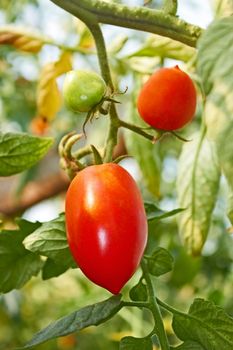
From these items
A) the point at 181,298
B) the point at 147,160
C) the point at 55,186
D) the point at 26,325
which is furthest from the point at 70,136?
the point at 26,325

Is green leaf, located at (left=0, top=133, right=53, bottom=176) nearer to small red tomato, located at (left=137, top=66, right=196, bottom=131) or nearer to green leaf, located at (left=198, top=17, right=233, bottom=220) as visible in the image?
small red tomato, located at (left=137, top=66, right=196, bottom=131)

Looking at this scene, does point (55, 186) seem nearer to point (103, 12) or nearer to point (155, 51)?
point (155, 51)

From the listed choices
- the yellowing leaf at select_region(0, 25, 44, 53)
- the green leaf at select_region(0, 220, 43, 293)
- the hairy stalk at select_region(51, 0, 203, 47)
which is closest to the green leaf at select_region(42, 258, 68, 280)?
the green leaf at select_region(0, 220, 43, 293)

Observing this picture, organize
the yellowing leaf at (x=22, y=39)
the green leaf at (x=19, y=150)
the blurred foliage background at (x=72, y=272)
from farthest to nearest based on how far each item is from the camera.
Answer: the blurred foliage background at (x=72, y=272), the yellowing leaf at (x=22, y=39), the green leaf at (x=19, y=150)

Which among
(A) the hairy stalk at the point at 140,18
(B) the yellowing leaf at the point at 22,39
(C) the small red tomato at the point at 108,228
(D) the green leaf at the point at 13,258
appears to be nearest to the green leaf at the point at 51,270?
Answer: (D) the green leaf at the point at 13,258

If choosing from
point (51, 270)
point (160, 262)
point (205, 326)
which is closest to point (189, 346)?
point (205, 326)

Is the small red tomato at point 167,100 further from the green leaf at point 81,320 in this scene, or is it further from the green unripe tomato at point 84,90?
the green leaf at point 81,320
